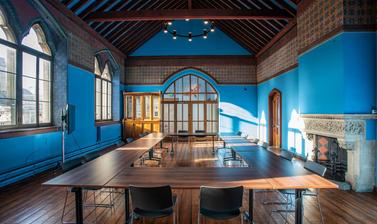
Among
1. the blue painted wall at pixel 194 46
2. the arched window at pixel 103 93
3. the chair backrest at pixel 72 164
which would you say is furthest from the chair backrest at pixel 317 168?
the blue painted wall at pixel 194 46

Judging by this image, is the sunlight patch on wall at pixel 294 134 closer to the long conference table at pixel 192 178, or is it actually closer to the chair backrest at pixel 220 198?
the long conference table at pixel 192 178

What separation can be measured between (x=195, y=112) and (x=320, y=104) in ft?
22.8

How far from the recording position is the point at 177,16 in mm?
7348

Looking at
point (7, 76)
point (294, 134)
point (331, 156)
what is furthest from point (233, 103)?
point (7, 76)

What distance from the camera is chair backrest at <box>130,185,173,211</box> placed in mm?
2391

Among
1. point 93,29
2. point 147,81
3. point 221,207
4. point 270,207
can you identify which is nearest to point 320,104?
point 270,207

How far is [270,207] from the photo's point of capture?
12.5 feet

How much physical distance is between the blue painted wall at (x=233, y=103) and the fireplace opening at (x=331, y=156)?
5739 mm

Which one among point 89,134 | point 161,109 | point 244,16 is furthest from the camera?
point 161,109

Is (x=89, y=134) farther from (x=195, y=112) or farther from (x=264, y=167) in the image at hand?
(x=264, y=167)

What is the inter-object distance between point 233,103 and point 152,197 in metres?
9.58

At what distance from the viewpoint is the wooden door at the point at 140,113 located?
36.3 feet

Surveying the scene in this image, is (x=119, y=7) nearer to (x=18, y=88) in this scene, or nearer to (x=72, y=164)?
(x=18, y=88)

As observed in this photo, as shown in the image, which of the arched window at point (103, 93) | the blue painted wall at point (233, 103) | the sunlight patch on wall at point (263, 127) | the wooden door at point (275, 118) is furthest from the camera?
the blue painted wall at point (233, 103)
